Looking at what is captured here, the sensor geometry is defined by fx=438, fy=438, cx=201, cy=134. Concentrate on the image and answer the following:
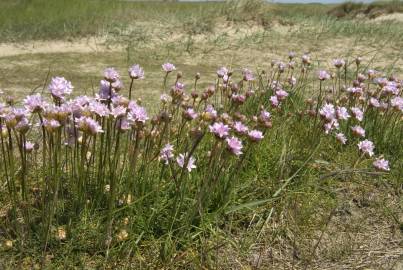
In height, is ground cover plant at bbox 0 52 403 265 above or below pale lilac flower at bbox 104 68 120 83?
below

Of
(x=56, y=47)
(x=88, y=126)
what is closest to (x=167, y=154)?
(x=88, y=126)

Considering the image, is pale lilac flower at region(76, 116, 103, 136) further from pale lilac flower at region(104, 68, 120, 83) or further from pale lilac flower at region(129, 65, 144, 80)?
pale lilac flower at region(129, 65, 144, 80)

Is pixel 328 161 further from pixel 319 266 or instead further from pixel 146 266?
pixel 146 266

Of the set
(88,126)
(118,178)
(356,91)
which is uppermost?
(88,126)

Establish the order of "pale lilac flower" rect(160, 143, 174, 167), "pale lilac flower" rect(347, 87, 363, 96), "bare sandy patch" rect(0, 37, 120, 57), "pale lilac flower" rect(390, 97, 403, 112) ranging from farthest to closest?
"bare sandy patch" rect(0, 37, 120, 57)
"pale lilac flower" rect(347, 87, 363, 96)
"pale lilac flower" rect(390, 97, 403, 112)
"pale lilac flower" rect(160, 143, 174, 167)

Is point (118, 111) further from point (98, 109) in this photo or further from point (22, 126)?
point (22, 126)

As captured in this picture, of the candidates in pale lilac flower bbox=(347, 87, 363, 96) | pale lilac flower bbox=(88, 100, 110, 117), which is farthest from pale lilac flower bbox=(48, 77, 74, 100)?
pale lilac flower bbox=(347, 87, 363, 96)

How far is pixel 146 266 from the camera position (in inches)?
69.9

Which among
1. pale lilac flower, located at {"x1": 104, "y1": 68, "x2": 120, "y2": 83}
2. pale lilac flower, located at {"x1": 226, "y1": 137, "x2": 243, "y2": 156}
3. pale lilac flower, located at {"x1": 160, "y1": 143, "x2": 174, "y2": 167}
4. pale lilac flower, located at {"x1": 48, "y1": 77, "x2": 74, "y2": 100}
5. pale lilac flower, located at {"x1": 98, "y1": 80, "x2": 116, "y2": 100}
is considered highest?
pale lilac flower, located at {"x1": 104, "y1": 68, "x2": 120, "y2": 83}

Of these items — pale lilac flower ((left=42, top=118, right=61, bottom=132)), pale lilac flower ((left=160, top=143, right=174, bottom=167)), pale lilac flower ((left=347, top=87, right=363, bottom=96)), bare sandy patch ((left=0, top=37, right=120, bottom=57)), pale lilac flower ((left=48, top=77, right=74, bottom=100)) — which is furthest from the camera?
bare sandy patch ((left=0, top=37, right=120, bottom=57))

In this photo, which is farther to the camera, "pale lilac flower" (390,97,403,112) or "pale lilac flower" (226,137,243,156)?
"pale lilac flower" (390,97,403,112)

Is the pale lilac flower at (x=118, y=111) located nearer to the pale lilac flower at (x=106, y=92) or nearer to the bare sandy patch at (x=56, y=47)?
the pale lilac flower at (x=106, y=92)

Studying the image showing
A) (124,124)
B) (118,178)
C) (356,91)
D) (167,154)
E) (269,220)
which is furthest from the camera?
(356,91)

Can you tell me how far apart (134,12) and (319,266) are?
8690mm
